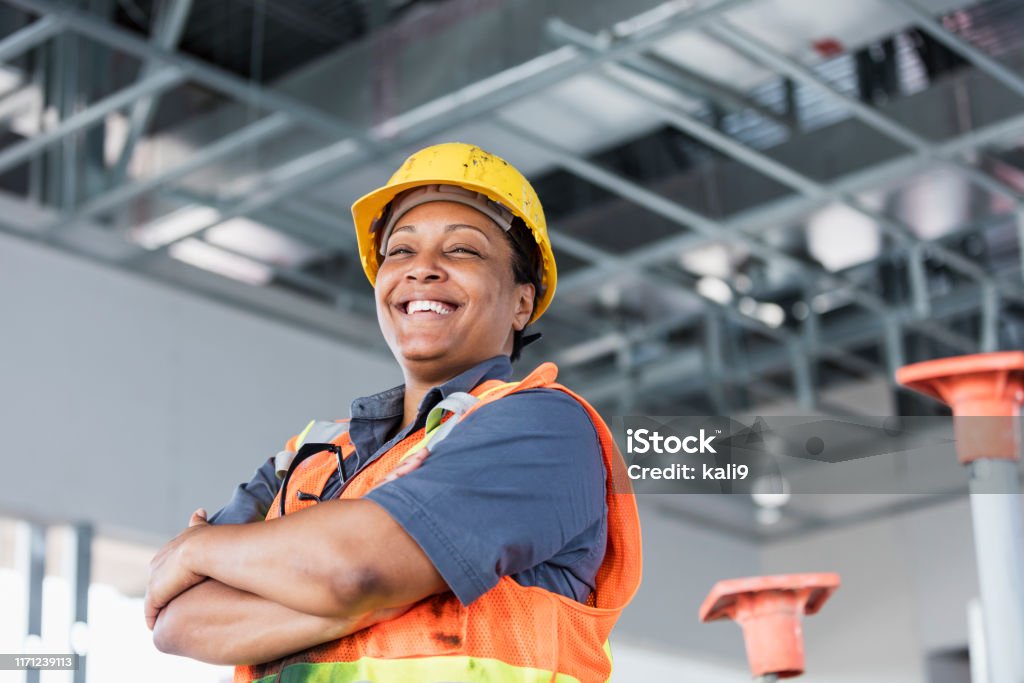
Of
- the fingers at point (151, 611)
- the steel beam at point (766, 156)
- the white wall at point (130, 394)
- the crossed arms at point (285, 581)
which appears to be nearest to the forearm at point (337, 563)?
the crossed arms at point (285, 581)

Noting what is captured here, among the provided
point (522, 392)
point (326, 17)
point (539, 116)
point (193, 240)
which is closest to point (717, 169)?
point (539, 116)

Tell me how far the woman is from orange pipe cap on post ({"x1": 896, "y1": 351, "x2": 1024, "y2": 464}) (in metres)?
0.87

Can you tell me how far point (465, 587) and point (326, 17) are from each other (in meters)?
5.69

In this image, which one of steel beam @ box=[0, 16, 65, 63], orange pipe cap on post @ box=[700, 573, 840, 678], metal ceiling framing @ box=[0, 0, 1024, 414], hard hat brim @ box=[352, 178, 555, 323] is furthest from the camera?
metal ceiling framing @ box=[0, 0, 1024, 414]

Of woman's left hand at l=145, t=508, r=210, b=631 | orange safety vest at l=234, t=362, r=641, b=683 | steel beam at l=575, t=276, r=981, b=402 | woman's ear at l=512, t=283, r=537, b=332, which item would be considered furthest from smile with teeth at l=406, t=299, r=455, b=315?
steel beam at l=575, t=276, r=981, b=402

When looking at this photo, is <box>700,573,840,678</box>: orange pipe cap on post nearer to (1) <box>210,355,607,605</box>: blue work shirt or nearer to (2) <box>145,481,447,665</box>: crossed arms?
(1) <box>210,355,607,605</box>: blue work shirt

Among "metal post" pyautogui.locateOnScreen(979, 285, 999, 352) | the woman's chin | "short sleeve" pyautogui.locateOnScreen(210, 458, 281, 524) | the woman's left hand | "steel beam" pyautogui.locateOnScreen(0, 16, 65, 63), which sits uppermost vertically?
"steel beam" pyautogui.locateOnScreen(0, 16, 65, 63)

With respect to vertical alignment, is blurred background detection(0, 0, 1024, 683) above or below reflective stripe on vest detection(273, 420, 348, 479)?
above

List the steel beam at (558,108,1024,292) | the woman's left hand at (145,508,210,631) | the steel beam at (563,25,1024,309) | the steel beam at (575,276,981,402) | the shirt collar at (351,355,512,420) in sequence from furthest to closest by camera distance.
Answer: the steel beam at (575,276,981,402)
the steel beam at (558,108,1024,292)
the steel beam at (563,25,1024,309)
the shirt collar at (351,355,512,420)
the woman's left hand at (145,508,210,631)

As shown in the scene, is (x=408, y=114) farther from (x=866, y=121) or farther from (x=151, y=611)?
(x=151, y=611)

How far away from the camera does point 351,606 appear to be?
1521 millimetres

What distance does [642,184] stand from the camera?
25.0 ft

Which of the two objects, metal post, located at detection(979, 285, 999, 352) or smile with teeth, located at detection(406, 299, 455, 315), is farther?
metal post, located at detection(979, 285, 999, 352)

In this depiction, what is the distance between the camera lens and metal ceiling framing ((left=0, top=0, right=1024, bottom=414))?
19.4 ft
